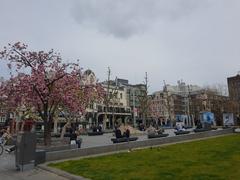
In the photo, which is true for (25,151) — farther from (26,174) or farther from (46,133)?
(46,133)

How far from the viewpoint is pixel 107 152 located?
16906 millimetres

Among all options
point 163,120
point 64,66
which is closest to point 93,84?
point 64,66

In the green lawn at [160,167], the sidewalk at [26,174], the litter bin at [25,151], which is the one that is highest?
the litter bin at [25,151]

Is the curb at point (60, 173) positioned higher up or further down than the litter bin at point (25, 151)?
further down

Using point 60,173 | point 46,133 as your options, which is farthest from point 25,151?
point 46,133

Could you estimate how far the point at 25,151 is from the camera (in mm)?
12359

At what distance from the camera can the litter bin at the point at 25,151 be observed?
1228 centimetres

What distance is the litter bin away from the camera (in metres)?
12.3

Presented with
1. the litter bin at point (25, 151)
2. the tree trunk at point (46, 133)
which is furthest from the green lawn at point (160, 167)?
the tree trunk at point (46, 133)

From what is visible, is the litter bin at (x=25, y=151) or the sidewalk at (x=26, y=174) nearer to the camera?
the sidewalk at (x=26, y=174)

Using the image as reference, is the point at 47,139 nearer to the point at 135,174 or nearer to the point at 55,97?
the point at 55,97

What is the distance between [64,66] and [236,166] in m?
15.4

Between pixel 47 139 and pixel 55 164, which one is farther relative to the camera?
pixel 47 139

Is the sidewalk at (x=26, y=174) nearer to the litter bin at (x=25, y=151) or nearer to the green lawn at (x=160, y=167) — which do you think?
the litter bin at (x=25, y=151)
